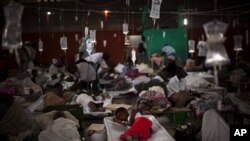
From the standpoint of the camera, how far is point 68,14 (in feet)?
60.2

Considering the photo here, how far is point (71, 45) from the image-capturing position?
1959 centimetres

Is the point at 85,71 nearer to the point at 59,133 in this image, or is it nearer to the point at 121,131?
the point at 121,131

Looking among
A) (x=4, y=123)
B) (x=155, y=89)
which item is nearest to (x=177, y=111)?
(x=155, y=89)

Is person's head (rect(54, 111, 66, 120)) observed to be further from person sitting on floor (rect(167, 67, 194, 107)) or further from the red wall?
the red wall

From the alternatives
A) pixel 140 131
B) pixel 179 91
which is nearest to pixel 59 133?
pixel 140 131

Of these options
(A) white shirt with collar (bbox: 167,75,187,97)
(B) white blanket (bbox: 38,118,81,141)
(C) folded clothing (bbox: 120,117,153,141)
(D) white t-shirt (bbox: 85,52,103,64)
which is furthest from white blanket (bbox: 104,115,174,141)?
(D) white t-shirt (bbox: 85,52,103,64)

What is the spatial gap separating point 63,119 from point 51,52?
13816mm

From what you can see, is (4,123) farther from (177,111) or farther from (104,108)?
(177,111)

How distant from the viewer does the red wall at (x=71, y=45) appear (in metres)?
19.3

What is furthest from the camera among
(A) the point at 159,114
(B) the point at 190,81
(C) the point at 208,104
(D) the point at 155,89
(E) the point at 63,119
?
(B) the point at 190,81

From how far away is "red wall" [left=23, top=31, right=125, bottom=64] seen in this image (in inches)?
762

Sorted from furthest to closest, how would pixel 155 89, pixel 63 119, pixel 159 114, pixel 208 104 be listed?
pixel 155 89
pixel 159 114
pixel 208 104
pixel 63 119

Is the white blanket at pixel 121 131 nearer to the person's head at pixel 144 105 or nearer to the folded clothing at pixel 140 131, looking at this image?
the folded clothing at pixel 140 131

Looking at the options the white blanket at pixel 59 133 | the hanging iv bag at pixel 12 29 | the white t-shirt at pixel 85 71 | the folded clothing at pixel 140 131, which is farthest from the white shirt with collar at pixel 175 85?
the hanging iv bag at pixel 12 29
